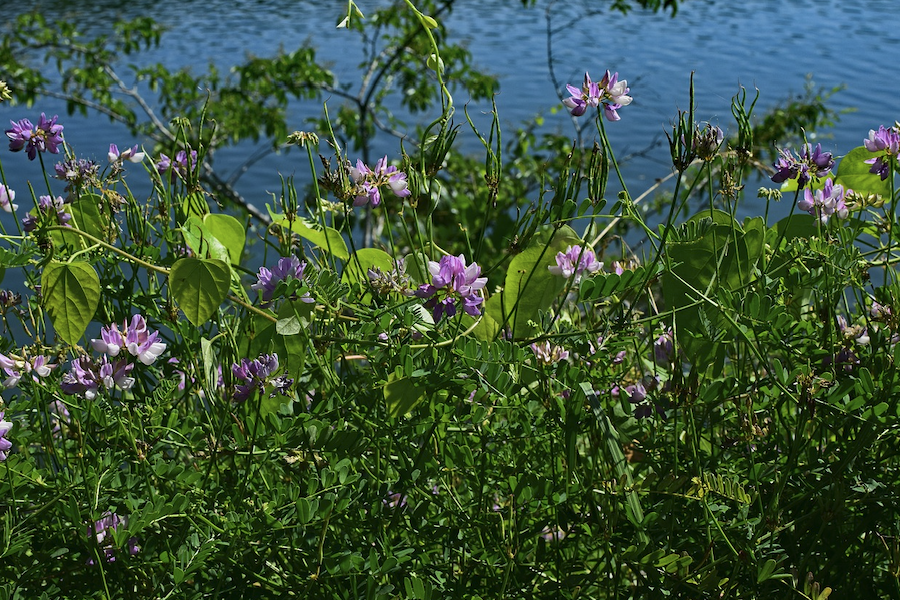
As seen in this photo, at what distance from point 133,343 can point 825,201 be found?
871 mm

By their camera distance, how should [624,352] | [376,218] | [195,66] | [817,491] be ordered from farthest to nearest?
[195,66] → [376,218] → [624,352] → [817,491]

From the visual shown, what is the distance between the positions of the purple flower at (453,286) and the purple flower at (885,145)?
0.52 m

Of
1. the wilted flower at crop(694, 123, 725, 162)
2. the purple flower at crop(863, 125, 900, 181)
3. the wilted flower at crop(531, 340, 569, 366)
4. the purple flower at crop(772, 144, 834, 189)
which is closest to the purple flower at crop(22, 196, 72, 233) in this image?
the wilted flower at crop(531, 340, 569, 366)

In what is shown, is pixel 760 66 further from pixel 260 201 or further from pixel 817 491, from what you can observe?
pixel 817 491

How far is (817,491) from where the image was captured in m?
1.04

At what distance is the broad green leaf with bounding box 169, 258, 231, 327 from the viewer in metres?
1.03

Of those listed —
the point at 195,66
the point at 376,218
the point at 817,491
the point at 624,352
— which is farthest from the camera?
the point at 195,66

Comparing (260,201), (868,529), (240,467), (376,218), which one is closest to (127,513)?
(240,467)

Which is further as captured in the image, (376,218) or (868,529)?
(376,218)

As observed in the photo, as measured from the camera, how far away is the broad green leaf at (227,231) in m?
1.24

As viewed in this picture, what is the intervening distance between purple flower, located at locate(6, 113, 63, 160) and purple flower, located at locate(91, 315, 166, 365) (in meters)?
0.32

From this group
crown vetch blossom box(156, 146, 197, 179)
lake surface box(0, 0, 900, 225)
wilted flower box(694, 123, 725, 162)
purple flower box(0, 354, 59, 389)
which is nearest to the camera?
wilted flower box(694, 123, 725, 162)

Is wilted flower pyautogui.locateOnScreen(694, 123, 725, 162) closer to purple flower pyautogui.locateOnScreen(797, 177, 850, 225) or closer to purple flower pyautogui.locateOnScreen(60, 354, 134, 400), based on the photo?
purple flower pyautogui.locateOnScreen(797, 177, 850, 225)

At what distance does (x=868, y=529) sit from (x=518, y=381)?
1.52 feet
